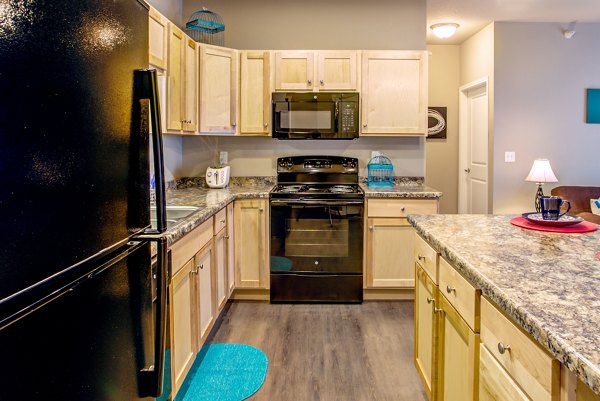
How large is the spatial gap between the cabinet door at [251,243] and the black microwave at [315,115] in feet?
2.20

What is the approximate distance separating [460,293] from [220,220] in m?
1.89

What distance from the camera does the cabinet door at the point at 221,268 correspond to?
116 inches

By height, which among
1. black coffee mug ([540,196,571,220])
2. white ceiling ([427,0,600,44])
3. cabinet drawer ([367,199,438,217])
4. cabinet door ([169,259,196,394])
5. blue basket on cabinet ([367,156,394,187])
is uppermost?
white ceiling ([427,0,600,44])

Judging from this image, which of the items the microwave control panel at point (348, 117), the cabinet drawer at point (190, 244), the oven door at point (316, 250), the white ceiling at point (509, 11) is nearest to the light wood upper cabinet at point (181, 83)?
the cabinet drawer at point (190, 244)

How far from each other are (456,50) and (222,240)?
445 cm

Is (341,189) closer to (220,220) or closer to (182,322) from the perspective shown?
(220,220)

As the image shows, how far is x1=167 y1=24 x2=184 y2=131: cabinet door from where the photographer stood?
2.96 meters

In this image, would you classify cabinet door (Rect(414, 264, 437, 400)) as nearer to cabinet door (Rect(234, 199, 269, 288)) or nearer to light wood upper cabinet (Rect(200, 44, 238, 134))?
cabinet door (Rect(234, 199, 269, 288))

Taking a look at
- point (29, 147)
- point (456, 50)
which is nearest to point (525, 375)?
point (29, 147)

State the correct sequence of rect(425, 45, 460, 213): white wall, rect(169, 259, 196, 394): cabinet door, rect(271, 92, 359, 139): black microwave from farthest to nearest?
rect(425, 45, 460, 213): white wall → rect(271, 92, 359, 139): black microwave → rect(169, 259, 196, 394): cabinet door

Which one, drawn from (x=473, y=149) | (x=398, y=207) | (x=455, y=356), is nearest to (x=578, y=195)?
(x=473, y=149)

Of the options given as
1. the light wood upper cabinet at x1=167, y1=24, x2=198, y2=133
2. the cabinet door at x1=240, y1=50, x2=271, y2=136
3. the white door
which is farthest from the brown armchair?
the light wood upper cabinet at x1=167, y1=24, x2=198, y2=133

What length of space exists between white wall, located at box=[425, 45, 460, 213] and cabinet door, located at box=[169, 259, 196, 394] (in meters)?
4.38

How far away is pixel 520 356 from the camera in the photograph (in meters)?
1.02
